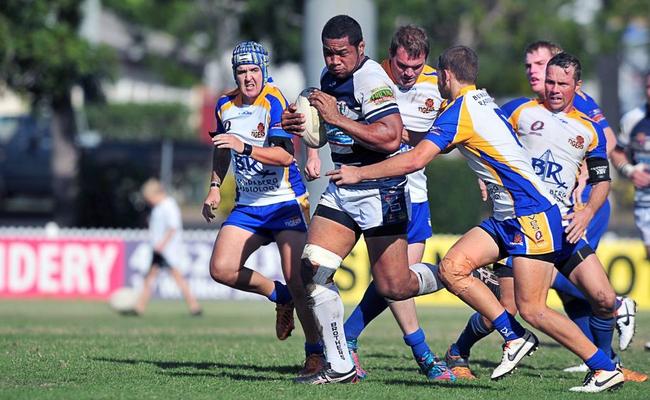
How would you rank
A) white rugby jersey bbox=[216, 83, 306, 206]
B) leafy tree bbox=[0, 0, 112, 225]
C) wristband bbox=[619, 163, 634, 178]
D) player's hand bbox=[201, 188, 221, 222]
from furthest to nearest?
1. leafy tree bbox=[0, 0, 112, 225]
2. wristband bbox=[619, 163, 634, 178]
3. player's hand bbox=[201, 188, 221, 222]
4. white rugby jersey bbox=[216, 83, 306, 206]

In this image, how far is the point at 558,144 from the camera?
9.05 metres

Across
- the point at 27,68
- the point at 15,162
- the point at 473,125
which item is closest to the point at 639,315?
the point at 473,125

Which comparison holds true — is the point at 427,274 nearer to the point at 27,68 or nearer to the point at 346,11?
the point at 346,11

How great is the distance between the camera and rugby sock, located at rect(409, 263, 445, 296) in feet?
28.5

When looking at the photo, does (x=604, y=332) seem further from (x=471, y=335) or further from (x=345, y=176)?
(x=345, y=176)

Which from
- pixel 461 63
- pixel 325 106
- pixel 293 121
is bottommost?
pixel 293 121

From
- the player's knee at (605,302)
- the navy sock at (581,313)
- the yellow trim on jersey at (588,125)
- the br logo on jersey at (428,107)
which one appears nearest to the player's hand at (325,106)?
the br logo on jersey at (428,107)

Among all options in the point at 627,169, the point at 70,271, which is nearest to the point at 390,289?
the point at 627,169

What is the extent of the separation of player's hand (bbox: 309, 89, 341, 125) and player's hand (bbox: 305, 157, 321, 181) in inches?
20.4

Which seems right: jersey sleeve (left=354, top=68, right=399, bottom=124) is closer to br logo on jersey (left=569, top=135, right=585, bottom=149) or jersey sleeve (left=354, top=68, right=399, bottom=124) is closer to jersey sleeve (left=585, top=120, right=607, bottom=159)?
br logo on jersey (left=569, top=135, right=585, bottom=149)

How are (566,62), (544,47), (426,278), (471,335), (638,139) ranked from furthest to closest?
(638,139) → (544,47) → (471,335) → (566,62) → (426,278)

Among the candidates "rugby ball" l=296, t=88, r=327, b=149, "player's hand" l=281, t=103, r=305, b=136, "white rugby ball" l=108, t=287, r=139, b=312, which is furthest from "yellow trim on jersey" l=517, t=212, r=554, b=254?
"white rugby ball" l=108, t=287, r=139, b=312

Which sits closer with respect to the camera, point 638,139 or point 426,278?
point 426,278

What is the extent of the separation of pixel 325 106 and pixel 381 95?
0.40m
